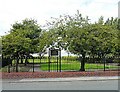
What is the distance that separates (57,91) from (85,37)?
13508mm

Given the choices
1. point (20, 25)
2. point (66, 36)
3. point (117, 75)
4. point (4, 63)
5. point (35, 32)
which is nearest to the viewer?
point (117, 75)

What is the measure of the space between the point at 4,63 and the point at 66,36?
39.8 feet

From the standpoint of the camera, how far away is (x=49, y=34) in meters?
27.6

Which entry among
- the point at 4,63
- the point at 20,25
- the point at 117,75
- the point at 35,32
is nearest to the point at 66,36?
the point at 117,75

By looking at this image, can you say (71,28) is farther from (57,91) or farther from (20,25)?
(20,25)

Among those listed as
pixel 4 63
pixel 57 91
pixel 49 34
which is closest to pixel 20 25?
pixel 4 63

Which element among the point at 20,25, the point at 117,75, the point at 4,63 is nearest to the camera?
the point at 117,75

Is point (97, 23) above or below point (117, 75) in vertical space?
above

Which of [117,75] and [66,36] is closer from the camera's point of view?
[117,75]

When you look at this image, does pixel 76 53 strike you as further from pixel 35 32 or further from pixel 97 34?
pixel 35 32

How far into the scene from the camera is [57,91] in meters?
14.5

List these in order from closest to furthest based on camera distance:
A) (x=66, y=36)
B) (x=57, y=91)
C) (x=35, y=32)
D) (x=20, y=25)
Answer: (x=57, y=91), (x=66, y=36), (x=35, y=32), (x=20, y=25)

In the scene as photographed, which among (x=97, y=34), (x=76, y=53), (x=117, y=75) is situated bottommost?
(x=117, y=75)

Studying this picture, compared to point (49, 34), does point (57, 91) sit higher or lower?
lower
